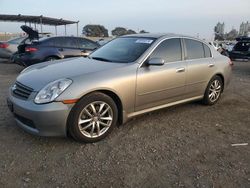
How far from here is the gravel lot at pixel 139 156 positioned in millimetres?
2893

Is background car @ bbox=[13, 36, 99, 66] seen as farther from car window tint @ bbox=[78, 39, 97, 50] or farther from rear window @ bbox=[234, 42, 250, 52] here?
rear window @ bbox=[234, 42, 250, 52]

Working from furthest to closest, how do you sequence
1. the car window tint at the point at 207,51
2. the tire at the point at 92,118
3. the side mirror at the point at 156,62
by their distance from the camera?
1. the car window tint at the point at 207,51
2. the side mirror at the point at 156,62
3. the tire at the point at 92,118

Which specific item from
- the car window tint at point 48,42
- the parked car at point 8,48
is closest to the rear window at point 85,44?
the car window tint at point 48,42

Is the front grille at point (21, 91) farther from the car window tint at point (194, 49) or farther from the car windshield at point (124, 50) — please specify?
the car window tint at point (194, 49)

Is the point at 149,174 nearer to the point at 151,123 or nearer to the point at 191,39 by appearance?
the point at 151,123

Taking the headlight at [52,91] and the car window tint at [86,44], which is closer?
the headlight at [52,91]

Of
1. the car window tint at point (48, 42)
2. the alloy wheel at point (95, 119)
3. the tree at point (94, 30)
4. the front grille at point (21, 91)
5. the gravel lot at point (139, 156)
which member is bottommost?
the gravel lot at point (139, 156)

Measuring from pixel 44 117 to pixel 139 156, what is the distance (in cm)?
130

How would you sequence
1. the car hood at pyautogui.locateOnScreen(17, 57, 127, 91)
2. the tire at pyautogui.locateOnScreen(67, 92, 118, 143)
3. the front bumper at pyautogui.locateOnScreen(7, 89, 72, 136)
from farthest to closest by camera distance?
the car hood at pyautogui.locateOnScreen(17, 57, 127, 91), the tire at pyautogui.locateOnScreen(67, 92, 118, 143), the front bumper at pyautogui.locateOnScreen(7, 89, 72, 136)

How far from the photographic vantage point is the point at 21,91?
3.67 meters

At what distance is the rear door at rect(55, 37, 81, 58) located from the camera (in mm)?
9383

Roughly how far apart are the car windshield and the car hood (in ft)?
0.79

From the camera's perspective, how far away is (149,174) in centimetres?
300

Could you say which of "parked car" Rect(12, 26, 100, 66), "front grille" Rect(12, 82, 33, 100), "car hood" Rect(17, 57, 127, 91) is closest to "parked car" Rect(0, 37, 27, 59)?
"parked car" Rect(12, 26, 100, 66)
